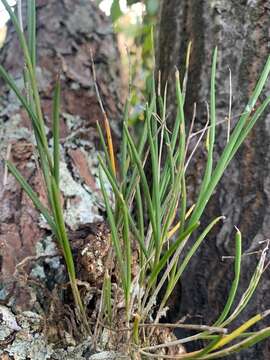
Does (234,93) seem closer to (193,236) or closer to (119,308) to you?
(193,236)

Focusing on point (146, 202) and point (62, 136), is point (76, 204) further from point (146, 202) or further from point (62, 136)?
point (146, 202)

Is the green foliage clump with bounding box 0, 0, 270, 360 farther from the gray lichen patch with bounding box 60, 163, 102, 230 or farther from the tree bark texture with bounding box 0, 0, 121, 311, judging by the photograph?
the gray lichen patch with bounding box 60, 163, 102, 230

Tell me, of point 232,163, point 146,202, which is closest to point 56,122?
point 146,202

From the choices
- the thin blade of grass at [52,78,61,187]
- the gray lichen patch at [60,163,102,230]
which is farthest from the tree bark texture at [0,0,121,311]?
the thin blade of grass at [52,78,61,187]

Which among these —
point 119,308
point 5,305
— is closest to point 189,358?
point 119,308

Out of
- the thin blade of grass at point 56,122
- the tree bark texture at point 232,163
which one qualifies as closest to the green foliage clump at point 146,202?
the thin blade of grass at point 56,122

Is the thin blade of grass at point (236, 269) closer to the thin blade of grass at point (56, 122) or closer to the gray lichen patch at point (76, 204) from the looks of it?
the thin blade of grass at point (56, 122)
